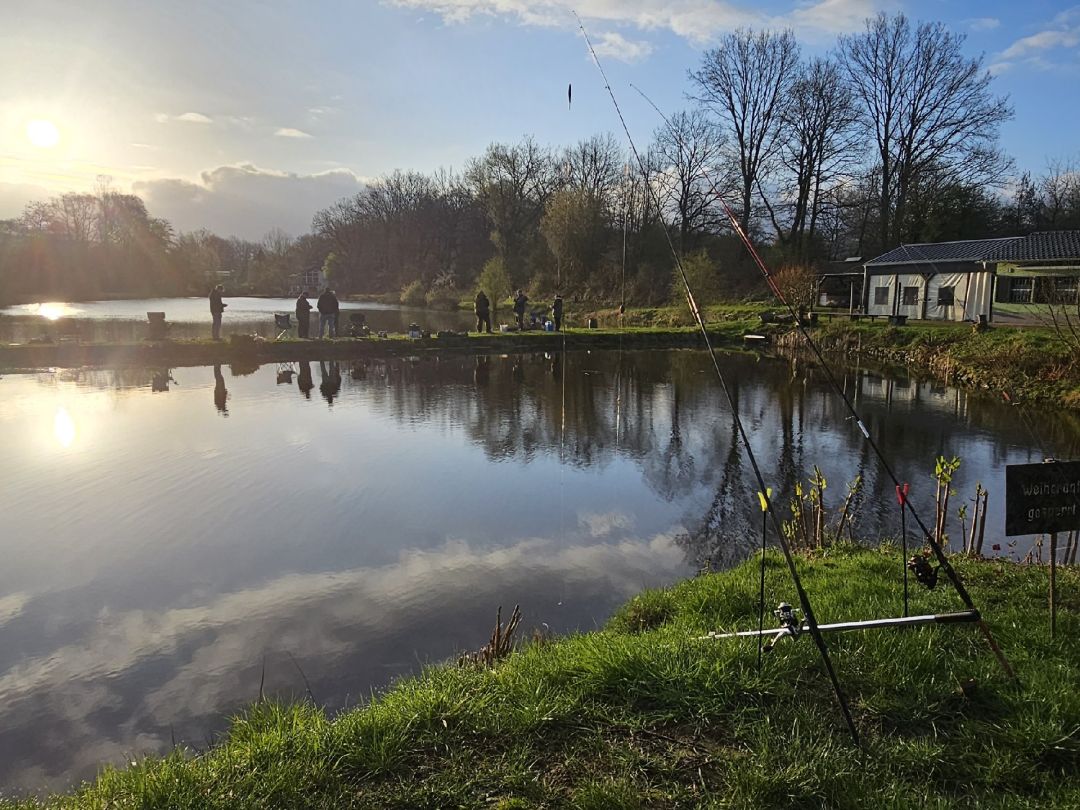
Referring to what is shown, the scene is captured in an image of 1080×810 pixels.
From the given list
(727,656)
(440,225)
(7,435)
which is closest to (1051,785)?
(727,656)

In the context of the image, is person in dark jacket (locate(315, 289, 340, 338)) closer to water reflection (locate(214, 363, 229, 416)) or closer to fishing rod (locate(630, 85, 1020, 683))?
water reflection (locate(214, 363, 229, 416))

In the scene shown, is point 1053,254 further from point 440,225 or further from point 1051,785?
point 440,225

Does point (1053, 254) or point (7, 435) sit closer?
point (7, 435)

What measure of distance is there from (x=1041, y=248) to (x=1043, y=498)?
85.1 feet

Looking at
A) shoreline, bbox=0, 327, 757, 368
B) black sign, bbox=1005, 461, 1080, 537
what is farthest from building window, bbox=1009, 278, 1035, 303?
black sign, bbox=1005, 461, 1080, 537

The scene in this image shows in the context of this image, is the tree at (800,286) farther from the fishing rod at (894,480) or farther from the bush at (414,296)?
the bush at (414,296)

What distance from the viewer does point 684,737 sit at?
277cm

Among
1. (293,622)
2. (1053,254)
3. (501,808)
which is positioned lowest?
(293,622)

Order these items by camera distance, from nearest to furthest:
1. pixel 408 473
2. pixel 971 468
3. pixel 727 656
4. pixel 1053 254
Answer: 1. pixel 727 656
2. pixel 408 473
3. pixel 971 468
4. pixel 1053 254

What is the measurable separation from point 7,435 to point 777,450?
1207 centimetres

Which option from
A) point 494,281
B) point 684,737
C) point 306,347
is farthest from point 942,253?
point 684,737

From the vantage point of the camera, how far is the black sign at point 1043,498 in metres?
3.25

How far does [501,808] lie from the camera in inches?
93.1

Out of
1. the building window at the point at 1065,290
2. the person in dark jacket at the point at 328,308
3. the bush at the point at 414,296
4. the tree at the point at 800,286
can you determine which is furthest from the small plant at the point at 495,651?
the bush at the point at 414,296
